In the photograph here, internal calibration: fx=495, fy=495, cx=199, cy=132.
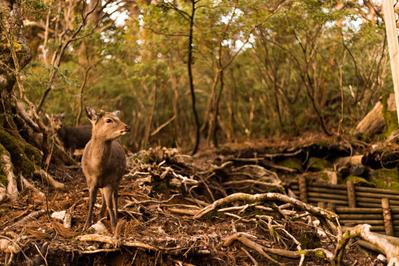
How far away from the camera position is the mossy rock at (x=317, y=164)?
14.6 meters

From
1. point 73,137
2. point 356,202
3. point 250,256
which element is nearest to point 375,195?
point 356,202

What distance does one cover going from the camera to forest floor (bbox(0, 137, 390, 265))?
5.97 metres

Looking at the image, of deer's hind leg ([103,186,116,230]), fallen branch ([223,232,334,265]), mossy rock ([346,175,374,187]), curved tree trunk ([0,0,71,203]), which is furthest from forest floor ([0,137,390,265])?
mossy rock ([346,175,374,187])

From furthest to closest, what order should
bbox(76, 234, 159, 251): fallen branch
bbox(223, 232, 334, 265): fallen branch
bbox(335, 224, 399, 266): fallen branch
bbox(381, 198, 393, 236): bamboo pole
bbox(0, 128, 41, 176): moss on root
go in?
bbox(381, 198, 393, 236): bamboo pole, bbox(0, 128, 41, 176): moss on root, bbox(223, 232, 334, 265): fallen branch, bbox(76, 234, 159, 251): fallen branch, bbox(335, 224, 399, 266): fallen branch

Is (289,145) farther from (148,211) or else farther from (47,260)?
(47,260)

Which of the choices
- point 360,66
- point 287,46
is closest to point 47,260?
point 287,46

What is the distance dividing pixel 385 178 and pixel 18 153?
9.19 m

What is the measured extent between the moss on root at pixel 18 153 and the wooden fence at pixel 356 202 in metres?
6.38

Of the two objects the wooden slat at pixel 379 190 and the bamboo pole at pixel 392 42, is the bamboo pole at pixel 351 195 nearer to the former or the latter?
the wooden slat at pixel 379 190

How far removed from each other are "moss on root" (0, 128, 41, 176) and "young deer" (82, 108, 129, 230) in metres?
2.59

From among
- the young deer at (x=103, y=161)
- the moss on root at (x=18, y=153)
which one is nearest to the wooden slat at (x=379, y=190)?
the young deer at (x=103, y=161)

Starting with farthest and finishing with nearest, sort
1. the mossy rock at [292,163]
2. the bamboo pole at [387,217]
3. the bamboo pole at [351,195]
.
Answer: the mossy rock at [292,163], the bamboo pole at [351,195], the bamboo pole at [387,217]

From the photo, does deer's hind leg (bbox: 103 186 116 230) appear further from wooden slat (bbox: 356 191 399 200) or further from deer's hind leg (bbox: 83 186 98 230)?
wooden slat (bbox: 356 191 399 200)

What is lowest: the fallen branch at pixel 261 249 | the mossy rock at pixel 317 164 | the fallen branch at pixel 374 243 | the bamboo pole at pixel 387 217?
the bamboo pole at pixel 387 217
